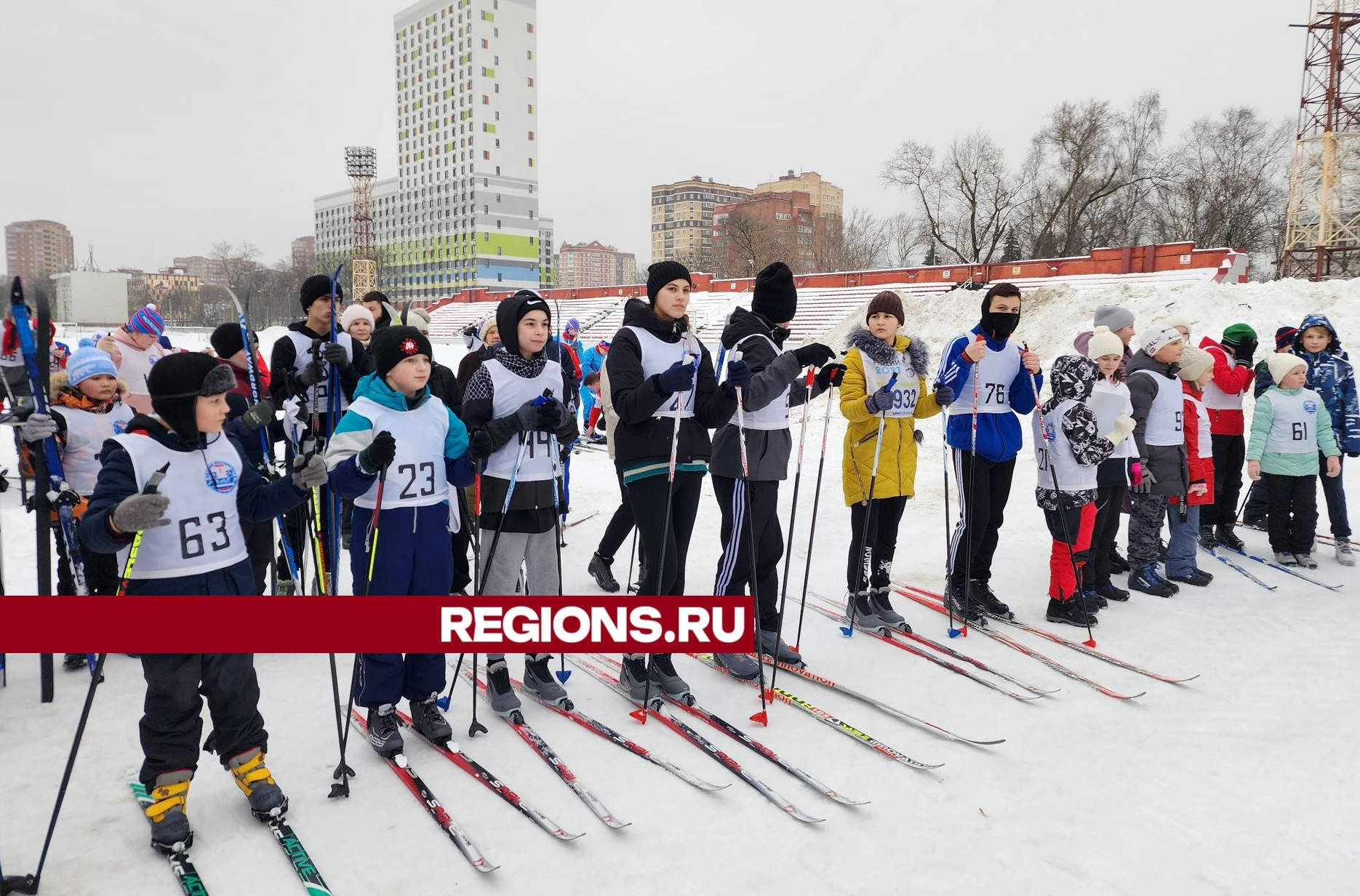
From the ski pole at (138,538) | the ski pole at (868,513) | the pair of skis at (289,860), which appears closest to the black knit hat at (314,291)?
the ski pole at (138,538)

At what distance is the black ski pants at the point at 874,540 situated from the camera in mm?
4586

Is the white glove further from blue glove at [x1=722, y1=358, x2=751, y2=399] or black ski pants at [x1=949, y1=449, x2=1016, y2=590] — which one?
blue glove at [x1=722, y1=358, x2=751, y2=399]

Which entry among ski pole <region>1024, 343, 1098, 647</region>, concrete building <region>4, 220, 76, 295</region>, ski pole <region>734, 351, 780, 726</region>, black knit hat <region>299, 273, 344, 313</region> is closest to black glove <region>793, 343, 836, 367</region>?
ski pole <region>734, 351, 780, 726</region>

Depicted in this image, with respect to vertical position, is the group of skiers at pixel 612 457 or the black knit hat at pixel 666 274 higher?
the black knit hat at pixel 666 274

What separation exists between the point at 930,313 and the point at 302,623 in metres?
21.7

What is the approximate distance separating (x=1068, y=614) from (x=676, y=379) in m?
3.15

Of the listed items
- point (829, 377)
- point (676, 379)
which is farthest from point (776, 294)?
point (676, 379)

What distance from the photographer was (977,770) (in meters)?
3.13

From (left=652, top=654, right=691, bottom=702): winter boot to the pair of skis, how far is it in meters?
1.63

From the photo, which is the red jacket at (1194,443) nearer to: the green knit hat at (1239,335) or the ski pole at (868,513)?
the green knit hat at (1239,335)

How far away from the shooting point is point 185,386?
2.63 meters

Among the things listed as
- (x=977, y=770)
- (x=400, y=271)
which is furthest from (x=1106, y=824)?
(x=400, y=271)

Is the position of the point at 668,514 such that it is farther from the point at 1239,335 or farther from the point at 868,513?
the point at 1239,335

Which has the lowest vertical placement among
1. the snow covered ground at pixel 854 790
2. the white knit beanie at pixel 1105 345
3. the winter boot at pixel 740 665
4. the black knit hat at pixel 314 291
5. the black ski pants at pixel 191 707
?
the snow covered ground at pixel 854 790
